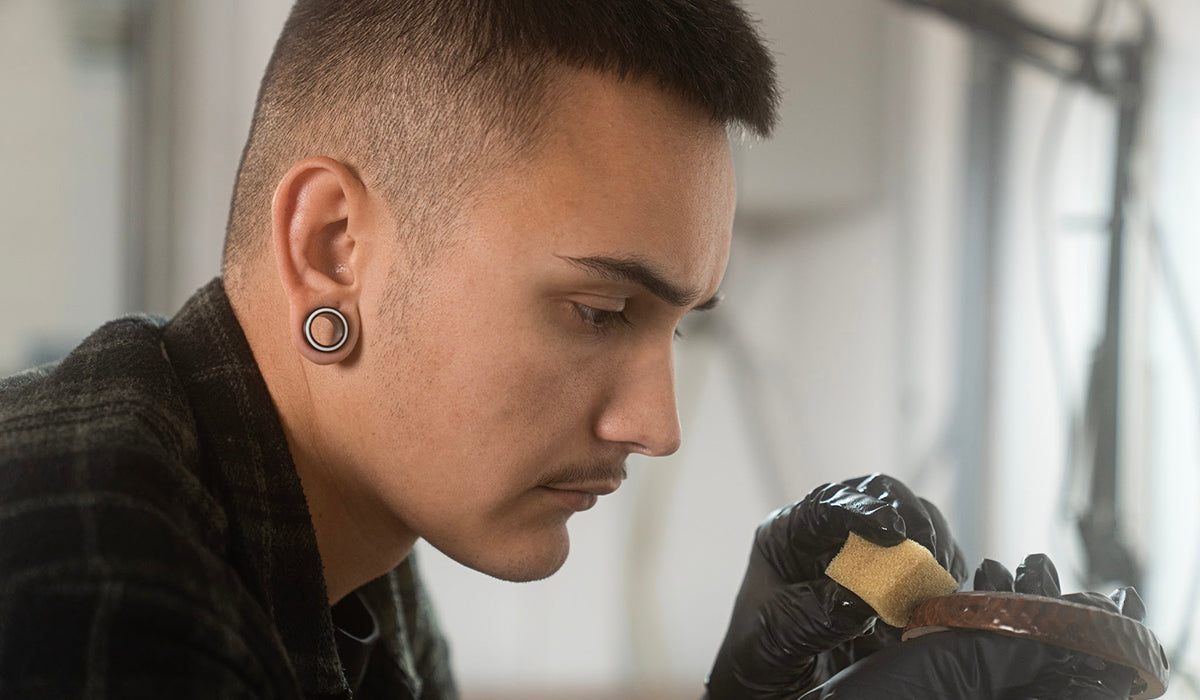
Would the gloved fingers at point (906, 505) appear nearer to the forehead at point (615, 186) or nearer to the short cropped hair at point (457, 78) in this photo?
the forehead at point (615, 186)

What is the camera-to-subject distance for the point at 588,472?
79cm

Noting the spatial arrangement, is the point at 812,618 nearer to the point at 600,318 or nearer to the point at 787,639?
the point at 787,639

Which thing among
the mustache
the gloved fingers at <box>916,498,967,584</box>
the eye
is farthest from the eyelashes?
the gloved fingers at <box>916,498,967,584</box>

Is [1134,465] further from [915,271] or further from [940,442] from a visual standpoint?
[915,271]

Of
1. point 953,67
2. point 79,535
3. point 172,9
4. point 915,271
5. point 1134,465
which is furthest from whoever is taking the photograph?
point 172,9

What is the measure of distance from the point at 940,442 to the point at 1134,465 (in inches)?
21.3

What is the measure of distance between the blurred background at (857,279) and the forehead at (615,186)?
218 mm

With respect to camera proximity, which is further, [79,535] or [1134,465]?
[1134,465]

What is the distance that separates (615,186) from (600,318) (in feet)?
0.34

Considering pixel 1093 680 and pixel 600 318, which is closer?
pixel 1093 680

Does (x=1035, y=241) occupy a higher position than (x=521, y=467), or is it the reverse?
(x=1035, y=241)

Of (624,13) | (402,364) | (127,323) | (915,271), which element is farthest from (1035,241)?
(127,323)

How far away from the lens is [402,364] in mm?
758

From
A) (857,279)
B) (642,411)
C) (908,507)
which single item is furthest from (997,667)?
(857,279)
